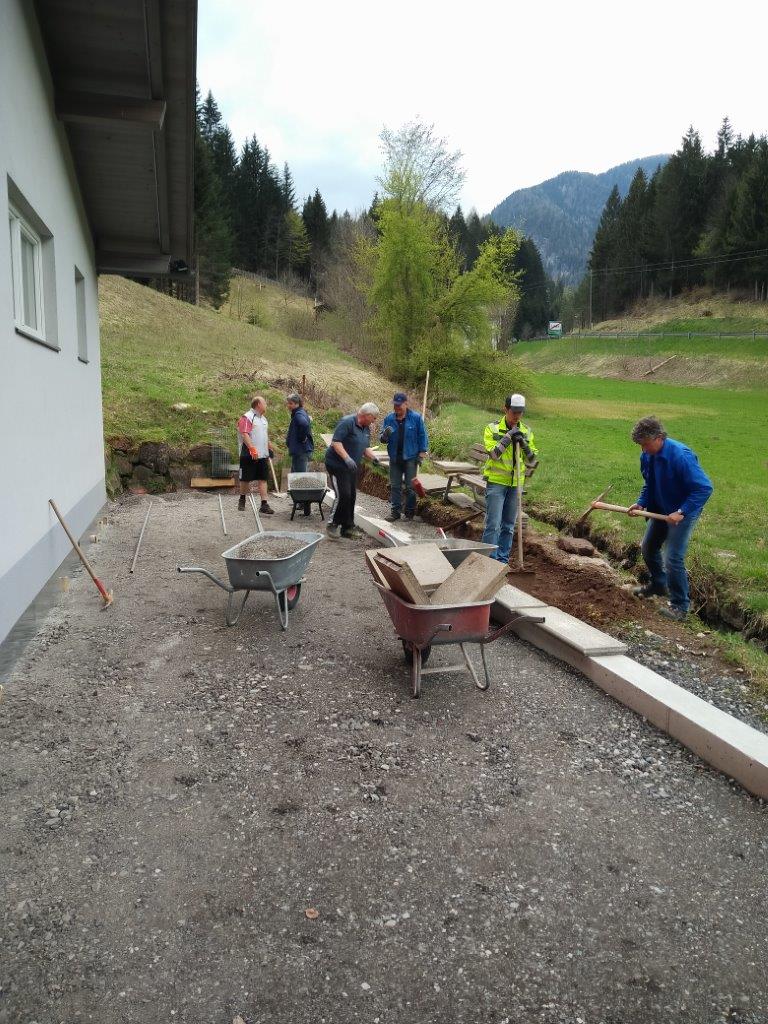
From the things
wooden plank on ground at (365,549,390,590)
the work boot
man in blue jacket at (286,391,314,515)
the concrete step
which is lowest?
the work boot

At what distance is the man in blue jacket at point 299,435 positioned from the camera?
1072 cm

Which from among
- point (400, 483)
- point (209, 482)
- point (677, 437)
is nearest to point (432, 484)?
point (400, 483)

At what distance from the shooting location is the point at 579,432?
67.2 ft

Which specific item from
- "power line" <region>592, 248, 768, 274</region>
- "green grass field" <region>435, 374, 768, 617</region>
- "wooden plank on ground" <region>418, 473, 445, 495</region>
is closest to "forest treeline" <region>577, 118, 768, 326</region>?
"power line" <region>592, 248, 768, 274</region>

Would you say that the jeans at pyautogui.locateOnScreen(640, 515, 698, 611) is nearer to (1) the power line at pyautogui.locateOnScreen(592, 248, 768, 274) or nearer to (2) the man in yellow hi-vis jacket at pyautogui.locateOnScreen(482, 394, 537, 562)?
(2) the man in yellow hi-vis jacket at pyautogui.locateOnScreen(482, 394, 537, 562)

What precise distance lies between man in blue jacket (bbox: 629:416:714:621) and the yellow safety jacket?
1.24 meters

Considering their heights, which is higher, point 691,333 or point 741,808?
point 691,333

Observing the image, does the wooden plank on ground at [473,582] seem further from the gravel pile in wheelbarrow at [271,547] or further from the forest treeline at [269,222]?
the forest treeline at [269,222]

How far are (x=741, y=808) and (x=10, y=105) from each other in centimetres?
649

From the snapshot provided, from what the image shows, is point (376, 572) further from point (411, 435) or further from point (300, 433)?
point (300, 433)

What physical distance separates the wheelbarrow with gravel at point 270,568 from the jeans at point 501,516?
2.22 meters

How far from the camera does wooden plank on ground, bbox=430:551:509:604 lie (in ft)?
14.5

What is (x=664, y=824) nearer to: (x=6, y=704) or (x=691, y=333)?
(x=6, y=704)

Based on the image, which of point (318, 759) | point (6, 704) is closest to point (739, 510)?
point (318, 759)
